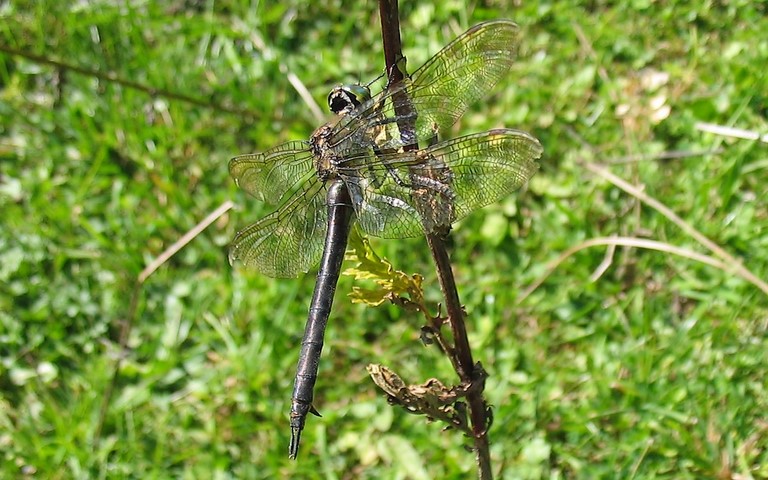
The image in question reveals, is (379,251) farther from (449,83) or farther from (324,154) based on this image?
(449,83)

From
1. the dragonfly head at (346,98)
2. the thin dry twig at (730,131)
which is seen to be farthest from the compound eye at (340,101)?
the thin dry twig at (730,131)

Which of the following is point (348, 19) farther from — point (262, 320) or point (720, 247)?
point (720, 247)

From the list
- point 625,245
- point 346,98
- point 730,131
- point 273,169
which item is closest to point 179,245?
point 273,169

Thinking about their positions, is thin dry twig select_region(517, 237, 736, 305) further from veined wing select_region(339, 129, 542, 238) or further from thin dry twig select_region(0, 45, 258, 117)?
thin dry twig select_region(0, 45, 258, 117)

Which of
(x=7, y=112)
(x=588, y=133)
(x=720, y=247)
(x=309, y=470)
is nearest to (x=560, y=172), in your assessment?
(x=588, y=133)

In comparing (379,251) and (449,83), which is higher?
(379,251)

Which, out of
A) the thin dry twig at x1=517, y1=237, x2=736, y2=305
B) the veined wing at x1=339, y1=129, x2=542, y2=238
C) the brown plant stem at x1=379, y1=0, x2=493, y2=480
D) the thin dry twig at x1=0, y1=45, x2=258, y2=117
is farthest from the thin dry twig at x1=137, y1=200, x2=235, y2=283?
the brown plant stem at x1=379, y1=0, x2=493, y2=480

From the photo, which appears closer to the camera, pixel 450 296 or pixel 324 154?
pixel 450 296

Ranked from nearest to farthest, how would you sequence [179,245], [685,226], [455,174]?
[455,174]
[685,226]
[179,245]
